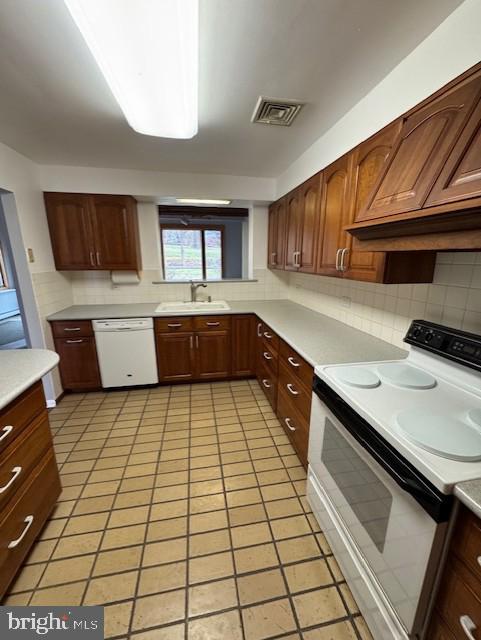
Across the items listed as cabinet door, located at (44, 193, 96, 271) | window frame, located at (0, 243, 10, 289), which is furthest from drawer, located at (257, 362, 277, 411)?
window frame, located at (0, 243, 10, 289)

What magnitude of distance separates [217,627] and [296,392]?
1.18 m

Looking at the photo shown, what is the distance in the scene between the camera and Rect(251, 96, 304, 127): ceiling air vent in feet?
5.13

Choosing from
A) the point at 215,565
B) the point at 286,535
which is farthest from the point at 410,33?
the point at 215,565

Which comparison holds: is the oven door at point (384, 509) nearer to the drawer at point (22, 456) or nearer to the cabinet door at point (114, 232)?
the drawer at point (22, 456)

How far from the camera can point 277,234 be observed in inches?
119

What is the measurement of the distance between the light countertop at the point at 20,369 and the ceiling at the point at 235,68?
1450 millimetres

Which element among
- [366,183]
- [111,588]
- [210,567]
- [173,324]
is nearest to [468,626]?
[210,567]

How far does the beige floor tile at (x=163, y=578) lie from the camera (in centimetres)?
121

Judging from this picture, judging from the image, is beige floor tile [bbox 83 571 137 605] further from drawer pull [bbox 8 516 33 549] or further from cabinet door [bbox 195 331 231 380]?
cabinet door [bbox 195 331 231 380]

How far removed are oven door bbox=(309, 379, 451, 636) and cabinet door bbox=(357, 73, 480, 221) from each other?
884 mm

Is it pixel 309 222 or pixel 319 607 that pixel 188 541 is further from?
pixel 309 222

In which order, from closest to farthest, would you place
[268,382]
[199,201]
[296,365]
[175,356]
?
[296,365] → [268,382] → [175,356] → [199,201]

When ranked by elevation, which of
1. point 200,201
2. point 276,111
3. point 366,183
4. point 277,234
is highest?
point 276,111

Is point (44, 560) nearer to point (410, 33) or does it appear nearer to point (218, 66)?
point (218, 66)
